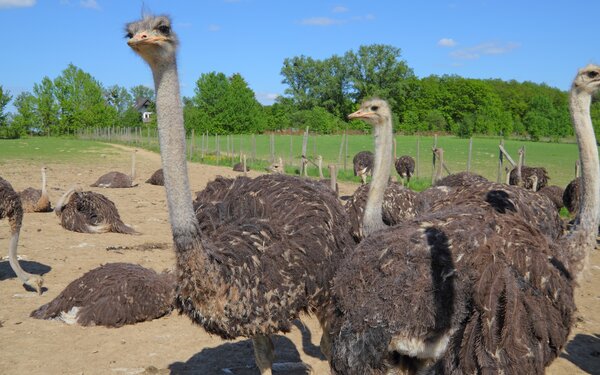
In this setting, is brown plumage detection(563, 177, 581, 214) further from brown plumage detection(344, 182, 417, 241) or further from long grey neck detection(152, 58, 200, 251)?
long grey neck detection(152, 58, 200, 251)

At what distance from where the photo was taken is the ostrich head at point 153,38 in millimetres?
2754

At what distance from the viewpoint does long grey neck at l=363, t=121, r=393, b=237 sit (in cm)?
418

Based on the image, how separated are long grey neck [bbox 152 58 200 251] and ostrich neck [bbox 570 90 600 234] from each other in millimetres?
2138

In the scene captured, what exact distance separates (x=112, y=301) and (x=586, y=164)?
3.87 meters

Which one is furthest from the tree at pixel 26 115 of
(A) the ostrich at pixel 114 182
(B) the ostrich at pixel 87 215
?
(B) the ostrich at pixel 87 215

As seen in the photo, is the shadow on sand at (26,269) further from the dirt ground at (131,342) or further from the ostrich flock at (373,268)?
the ostrich flock at (373,268)

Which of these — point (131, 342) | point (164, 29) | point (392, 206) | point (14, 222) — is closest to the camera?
point (164, 29)

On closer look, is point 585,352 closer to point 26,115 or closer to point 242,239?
point 242,239

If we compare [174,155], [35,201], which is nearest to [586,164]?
[174,155]

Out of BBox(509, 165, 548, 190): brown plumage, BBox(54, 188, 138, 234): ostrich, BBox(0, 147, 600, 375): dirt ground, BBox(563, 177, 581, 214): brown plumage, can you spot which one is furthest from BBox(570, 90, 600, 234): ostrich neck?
BBox(509, 165, 548, 190): brown plumage

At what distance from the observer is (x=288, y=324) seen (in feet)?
10.9

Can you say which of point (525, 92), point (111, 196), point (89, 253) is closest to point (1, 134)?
point (111, 196)

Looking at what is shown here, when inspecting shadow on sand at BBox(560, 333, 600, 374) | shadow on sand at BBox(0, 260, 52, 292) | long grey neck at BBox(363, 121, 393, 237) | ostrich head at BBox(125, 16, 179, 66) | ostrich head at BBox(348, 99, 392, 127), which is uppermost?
ostrich head at BBox(125, 16, 179, 66)

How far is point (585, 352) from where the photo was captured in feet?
15.4
